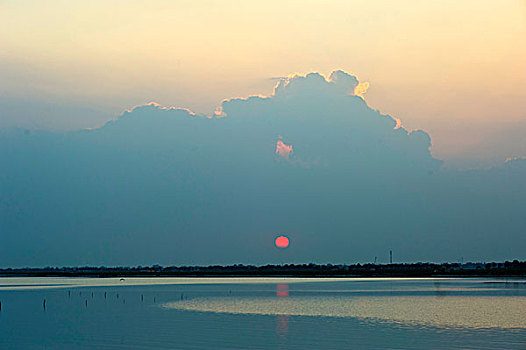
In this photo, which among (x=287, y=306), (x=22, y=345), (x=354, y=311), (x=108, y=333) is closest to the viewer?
(x=22, y=345)

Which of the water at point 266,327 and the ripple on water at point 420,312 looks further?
the ripple on water at point 420,312

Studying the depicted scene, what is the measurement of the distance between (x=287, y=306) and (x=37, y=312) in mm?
32332

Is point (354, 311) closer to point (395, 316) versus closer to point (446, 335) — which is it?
point (395, 316)

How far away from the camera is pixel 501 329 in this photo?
2360 inches

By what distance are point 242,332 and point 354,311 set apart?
1070 inches

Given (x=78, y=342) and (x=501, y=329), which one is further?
(x=501, y=329)

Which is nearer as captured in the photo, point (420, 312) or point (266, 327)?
point (266, 327)

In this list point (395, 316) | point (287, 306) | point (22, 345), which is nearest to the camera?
point (22, 345)

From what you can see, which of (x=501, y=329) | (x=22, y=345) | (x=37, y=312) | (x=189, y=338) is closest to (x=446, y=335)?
(x=501, y=329)

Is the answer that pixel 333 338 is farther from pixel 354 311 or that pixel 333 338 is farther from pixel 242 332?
pixel 354 311

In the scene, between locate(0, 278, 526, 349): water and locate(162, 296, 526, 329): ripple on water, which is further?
locate(162, 296, 526, 329): ripple on water

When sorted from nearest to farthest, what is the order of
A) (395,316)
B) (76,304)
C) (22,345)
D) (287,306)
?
(22,345)
(395,316)
(287,306)
(76,304)

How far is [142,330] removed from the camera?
61.4 meters

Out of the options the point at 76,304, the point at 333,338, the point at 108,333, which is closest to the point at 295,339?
the point at 333,338
